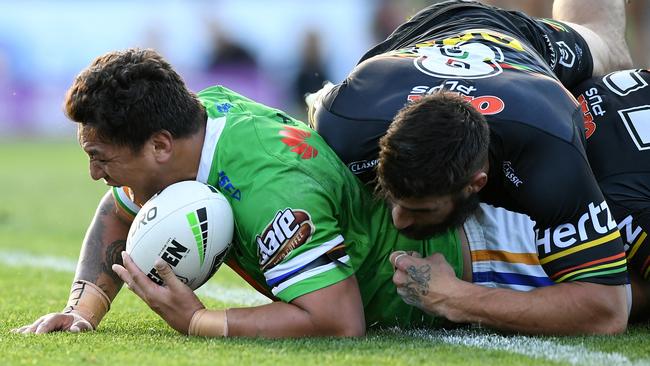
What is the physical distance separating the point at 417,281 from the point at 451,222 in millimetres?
345

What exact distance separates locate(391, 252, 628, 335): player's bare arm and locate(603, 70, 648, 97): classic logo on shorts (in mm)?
1477

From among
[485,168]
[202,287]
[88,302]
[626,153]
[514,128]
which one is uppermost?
[514,128]

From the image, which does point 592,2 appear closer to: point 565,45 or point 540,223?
point 565,45

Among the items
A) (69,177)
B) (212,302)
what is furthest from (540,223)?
(69,177)

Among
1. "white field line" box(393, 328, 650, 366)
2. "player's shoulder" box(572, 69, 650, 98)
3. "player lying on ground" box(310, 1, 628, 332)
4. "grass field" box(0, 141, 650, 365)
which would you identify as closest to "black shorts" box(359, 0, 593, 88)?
"player's shoulder" box(572, 69, 650, 98)

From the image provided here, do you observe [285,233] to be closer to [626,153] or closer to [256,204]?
[256,204]

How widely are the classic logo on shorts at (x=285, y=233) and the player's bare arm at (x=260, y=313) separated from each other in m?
0.22

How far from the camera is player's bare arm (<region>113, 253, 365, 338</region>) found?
4574 millimetres

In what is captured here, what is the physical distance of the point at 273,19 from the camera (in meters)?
24.9

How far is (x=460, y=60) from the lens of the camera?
5.30 meters

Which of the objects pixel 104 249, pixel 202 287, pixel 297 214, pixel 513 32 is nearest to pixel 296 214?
pixel 297 214

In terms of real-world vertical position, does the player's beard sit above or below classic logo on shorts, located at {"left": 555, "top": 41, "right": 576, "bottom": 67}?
below

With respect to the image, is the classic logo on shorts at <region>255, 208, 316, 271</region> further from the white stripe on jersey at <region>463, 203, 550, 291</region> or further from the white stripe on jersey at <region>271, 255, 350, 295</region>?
the white stripe on jersey at <region>463, 203, 550, 291</region>

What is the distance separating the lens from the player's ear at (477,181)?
4617mm
